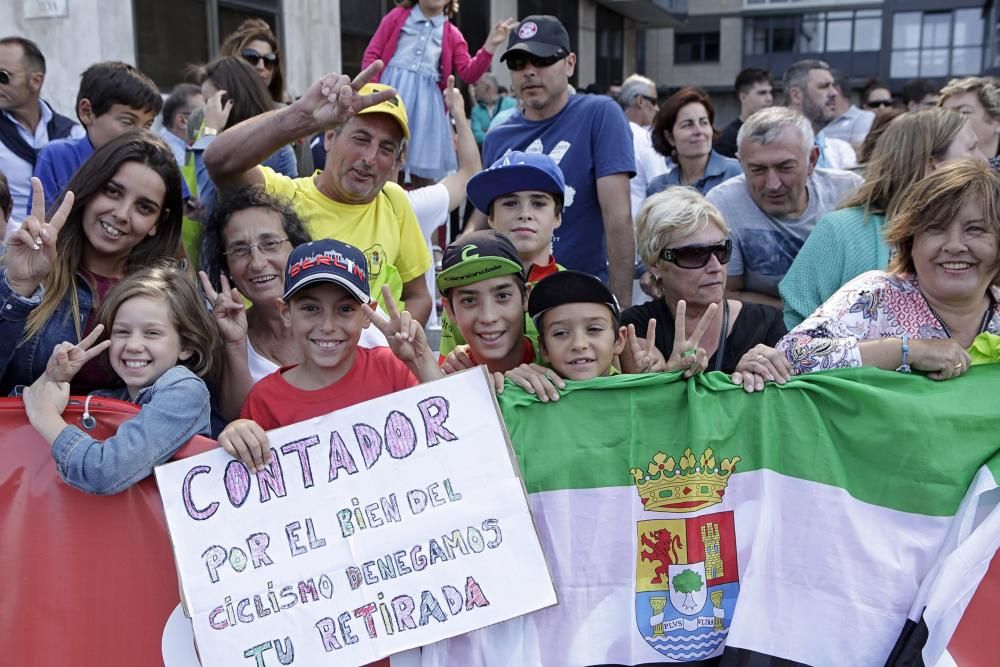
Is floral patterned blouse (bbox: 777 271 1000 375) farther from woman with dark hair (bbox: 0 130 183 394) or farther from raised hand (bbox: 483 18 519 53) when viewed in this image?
raised hand (bbox: 483 18 519 53)

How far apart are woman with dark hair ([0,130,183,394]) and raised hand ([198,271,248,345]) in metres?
0.28

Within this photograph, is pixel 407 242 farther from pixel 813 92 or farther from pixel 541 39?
pixel 813 92

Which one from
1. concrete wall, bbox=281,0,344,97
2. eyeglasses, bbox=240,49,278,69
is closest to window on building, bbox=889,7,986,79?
concrete wall, bbox=281,0,344,97

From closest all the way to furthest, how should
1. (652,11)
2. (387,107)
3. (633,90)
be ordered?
(387,107) < (633,90) < (652,11)

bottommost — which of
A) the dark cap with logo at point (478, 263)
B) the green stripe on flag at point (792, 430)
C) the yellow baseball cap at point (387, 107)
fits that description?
the green stripe on flag at point (792, 430)

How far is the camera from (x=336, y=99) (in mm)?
3285

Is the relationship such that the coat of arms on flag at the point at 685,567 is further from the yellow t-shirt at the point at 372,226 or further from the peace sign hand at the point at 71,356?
the peace sign hand at the point at 71,356

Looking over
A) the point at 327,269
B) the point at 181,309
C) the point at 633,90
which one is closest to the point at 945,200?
the point at 327,269

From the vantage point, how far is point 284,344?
10.8ft

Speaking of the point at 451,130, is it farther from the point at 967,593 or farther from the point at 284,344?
the point at 967,593

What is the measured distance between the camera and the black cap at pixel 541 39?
14.6 ft

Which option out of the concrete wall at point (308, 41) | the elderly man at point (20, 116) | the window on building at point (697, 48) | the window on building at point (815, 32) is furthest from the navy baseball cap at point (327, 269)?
the window on building at point (815, 32)

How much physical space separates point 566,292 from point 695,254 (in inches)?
23.8

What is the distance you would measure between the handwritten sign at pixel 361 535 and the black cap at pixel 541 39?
2261 millimetres
